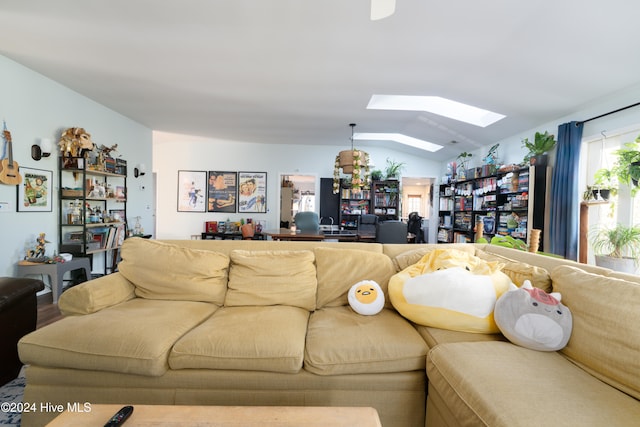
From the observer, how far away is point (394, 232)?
4402 millimetres

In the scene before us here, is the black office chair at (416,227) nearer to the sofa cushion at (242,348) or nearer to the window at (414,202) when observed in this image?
the window at (414,202)

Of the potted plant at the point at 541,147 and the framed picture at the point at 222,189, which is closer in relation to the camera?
the potted plant at the point at 541,147

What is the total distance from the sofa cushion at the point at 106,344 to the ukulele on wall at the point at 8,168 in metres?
2.49

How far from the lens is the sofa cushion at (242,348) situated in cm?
136

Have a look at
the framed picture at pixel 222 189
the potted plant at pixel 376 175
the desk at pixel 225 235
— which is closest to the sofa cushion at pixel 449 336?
the desk at pixel 225 235

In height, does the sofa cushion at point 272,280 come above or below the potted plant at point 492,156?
below

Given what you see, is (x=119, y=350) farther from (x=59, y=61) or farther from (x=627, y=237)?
(x=627, y=237)

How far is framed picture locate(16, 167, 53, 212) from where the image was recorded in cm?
324

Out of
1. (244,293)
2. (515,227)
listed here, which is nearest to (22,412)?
(244,293)

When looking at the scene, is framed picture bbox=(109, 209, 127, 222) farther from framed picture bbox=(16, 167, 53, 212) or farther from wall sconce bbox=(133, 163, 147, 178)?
framed picture bbox=(16, 167, 53, 212)

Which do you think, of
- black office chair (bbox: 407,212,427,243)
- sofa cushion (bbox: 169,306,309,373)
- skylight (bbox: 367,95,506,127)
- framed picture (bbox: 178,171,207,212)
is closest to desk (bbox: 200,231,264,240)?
framed picture (bbox: 178,171,207,212)

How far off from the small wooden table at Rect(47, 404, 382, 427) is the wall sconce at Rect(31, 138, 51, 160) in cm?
360

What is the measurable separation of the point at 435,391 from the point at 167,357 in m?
1.22

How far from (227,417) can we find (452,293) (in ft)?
3.87
